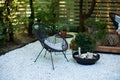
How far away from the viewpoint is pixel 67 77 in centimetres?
418

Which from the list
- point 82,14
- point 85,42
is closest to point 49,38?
point 85,42

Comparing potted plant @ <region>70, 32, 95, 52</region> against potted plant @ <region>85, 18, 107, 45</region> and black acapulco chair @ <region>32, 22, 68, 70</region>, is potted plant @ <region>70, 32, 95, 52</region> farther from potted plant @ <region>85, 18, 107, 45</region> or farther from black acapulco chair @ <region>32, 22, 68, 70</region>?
potted plant @ <region>85, 18, 107, 45</region>

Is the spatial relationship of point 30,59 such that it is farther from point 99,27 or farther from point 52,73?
point 99,27

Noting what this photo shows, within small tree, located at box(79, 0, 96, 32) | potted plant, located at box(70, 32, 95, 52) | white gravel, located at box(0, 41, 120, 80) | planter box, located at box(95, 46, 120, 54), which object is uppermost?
small tree, located at box(79, 0, 96, 32)

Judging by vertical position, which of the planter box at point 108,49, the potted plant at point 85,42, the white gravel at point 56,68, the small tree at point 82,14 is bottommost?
the white gravel at point 56,68

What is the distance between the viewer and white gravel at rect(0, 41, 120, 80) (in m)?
4.22

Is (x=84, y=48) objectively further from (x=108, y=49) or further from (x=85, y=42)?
(x=108, y=49)

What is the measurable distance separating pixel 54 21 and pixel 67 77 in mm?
3210

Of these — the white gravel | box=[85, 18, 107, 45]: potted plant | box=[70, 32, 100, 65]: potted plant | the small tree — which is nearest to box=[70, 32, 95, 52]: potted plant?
box=[70, 32, 100, 65]: potted plant

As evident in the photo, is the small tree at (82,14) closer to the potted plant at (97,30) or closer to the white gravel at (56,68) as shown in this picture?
the potted plant at (97,30)

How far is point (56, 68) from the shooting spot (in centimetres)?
462

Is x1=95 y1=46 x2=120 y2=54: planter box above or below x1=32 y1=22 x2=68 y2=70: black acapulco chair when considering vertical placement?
below

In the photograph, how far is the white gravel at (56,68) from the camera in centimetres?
422

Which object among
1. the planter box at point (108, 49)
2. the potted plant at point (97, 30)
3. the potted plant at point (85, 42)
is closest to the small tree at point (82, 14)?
the potted plant at point (97, 30)
